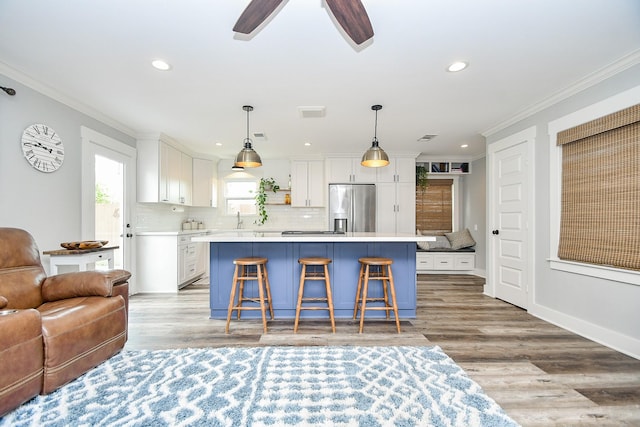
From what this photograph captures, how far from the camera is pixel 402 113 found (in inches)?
136

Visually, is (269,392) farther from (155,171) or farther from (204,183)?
(204,183)

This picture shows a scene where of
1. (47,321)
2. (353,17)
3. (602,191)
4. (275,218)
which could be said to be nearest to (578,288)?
(602,191)

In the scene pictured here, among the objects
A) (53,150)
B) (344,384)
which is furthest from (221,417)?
(53,150)

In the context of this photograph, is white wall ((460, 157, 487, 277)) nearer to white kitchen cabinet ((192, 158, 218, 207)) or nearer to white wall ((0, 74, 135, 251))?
white kitchen cabinet ((192, 158, 218, 207))

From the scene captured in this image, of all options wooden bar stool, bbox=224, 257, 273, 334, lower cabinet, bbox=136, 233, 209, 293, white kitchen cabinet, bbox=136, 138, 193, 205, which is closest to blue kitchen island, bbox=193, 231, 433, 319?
wooden bar stool, bbox=224, 257, 273, 334

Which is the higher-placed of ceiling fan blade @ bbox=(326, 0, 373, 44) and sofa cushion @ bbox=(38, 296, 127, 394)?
ceiling fan blade @ bbox=(326, 0, 373, 44)

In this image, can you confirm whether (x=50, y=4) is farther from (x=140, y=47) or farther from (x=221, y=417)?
(x=221, y=417)

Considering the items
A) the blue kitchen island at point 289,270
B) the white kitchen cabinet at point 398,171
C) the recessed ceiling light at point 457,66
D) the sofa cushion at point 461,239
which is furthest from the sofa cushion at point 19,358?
the sofa cushion at point 461,239

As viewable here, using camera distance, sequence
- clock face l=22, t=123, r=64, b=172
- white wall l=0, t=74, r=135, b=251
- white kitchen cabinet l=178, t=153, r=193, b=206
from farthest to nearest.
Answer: white kitchen cabinet l=178, t=153, r=193, b=206 < clock face l=22, t=123, r=64, b=172 < white wall l=0, t=74, r=135, b=251

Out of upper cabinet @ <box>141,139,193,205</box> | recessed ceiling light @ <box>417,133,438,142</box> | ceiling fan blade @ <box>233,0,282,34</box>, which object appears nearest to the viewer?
ceiling fan blade @ <box>233,0,282,34</box>

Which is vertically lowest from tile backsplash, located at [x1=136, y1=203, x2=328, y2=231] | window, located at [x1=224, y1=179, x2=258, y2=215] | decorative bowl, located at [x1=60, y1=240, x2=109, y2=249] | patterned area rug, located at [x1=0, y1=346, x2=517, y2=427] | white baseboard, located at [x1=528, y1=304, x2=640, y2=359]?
patterned area rug, located at [x1=0, y1=346, x2=517, y2=427]

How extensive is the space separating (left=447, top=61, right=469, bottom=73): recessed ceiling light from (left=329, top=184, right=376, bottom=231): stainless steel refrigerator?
9.93 ft

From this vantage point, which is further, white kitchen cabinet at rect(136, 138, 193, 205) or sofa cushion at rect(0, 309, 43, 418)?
white kitchen cabinet at rect(136, 138, 193, 205)

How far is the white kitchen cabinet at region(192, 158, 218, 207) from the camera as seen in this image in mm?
5406
